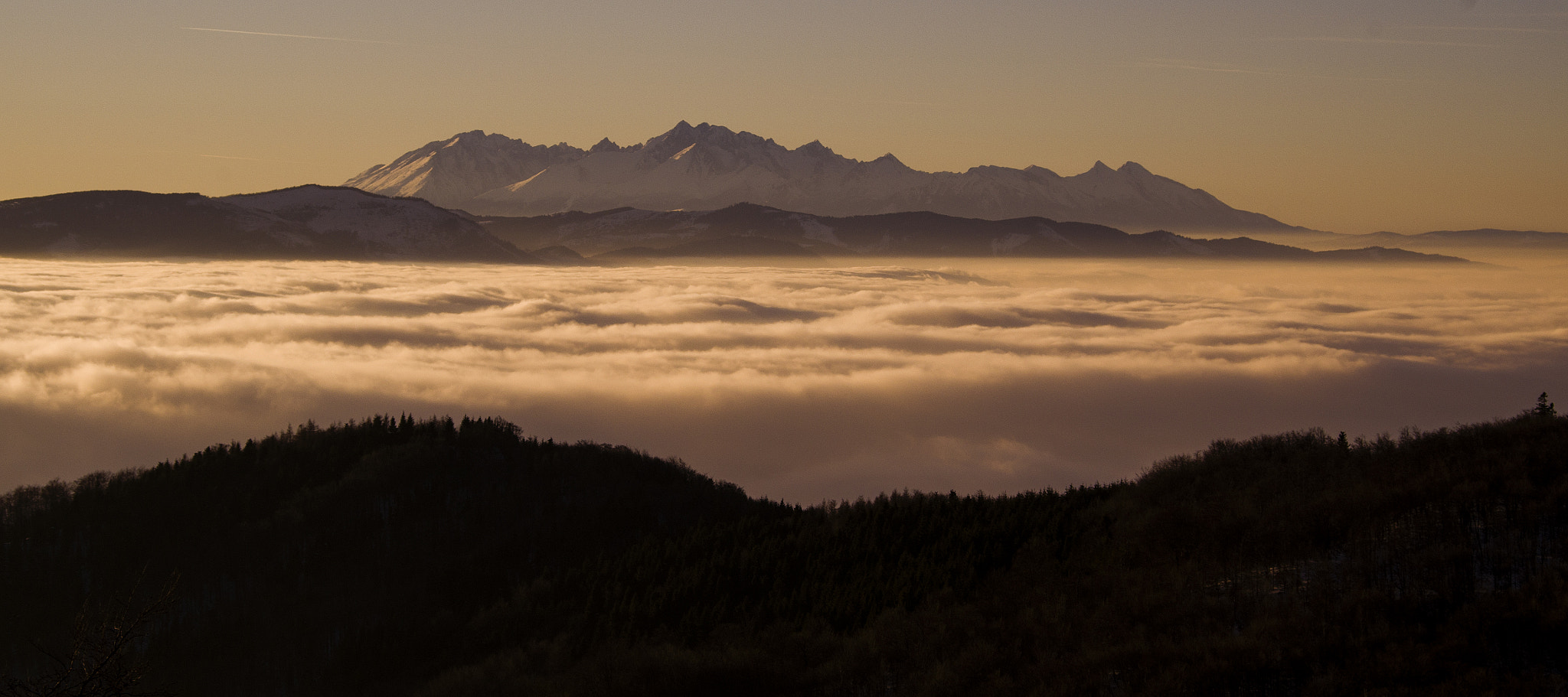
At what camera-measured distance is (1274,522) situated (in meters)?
32.4

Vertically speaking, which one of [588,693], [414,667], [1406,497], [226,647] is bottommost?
[226,647]

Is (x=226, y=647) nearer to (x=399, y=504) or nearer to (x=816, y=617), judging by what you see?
(x=399, y=504)

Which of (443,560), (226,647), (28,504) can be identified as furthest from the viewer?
(28,504)

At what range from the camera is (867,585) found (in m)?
40.8

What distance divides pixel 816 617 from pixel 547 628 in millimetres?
22108

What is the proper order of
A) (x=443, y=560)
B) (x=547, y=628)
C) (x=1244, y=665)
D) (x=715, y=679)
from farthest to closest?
(x=443, y=560), (x=547, y=628), (x=715, y=679), (x=1244, y=665)

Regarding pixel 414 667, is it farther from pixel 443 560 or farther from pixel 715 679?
pixel 715 679

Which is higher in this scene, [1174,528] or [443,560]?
[1174,528]

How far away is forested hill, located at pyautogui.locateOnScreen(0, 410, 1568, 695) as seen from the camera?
24266 mm

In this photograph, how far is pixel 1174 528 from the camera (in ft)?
114

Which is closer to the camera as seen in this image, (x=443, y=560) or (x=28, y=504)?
(x=443, y=560)

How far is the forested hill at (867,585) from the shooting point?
24.3 meters

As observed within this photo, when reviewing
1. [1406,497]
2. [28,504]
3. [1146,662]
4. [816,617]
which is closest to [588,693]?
[816,617]

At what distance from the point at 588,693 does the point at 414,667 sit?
96.3ft
